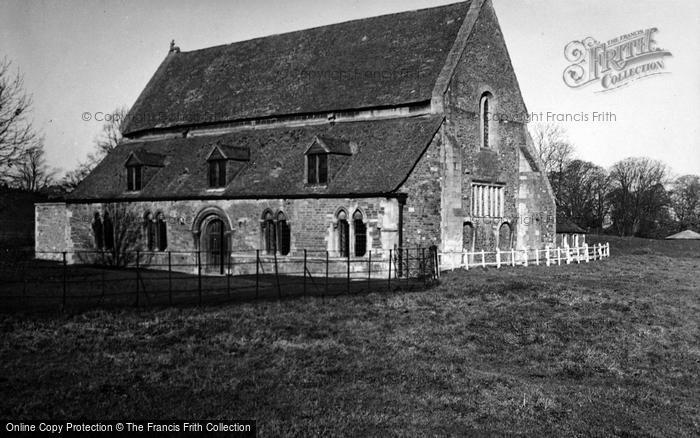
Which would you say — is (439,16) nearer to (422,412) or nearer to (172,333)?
(172,333)

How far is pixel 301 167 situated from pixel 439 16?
981 centimetres

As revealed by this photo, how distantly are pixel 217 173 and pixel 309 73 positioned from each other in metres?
6.91

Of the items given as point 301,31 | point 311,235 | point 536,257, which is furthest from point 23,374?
point 301,31

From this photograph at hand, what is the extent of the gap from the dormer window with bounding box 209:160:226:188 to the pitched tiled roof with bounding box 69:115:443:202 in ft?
1.66

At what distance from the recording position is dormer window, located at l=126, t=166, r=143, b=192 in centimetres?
3694

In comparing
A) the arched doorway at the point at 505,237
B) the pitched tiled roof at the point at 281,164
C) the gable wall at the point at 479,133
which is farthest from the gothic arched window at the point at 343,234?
the arched doorway at the point at 505,237

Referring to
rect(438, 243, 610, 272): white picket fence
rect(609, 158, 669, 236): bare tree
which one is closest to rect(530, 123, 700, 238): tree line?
rect(609, 158, 669, 236): bare tree

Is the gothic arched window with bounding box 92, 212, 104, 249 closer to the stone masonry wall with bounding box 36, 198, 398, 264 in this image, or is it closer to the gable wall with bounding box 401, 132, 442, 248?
the stone masonry wall with bounding box 36, 198, 398, 264

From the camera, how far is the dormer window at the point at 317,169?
30783 millimetres

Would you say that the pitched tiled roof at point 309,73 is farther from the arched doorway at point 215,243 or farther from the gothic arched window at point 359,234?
the arched doorway at point 215,243

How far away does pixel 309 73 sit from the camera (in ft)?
A: 118

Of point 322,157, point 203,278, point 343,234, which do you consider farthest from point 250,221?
point 343,234

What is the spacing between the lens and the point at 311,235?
30266mm

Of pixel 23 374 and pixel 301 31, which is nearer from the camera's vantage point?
pixel 23 374
